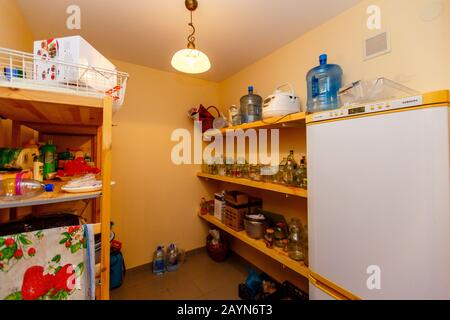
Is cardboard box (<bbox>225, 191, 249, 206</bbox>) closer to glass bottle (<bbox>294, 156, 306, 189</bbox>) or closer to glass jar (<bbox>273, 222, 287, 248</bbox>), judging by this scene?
glass jar (<bbox>273, 222, 287, 248</bbox>)

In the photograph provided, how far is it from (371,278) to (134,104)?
7.10 ft

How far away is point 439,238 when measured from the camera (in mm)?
600

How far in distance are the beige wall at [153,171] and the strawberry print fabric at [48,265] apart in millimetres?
1287

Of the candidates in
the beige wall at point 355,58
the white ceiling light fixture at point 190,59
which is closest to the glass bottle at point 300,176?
the beige wall at point 355,58

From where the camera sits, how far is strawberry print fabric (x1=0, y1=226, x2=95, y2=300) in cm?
56

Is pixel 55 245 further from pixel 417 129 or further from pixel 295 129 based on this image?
pixel 295 129

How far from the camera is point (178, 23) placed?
50.8 inches

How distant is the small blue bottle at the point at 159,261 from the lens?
1.91 m

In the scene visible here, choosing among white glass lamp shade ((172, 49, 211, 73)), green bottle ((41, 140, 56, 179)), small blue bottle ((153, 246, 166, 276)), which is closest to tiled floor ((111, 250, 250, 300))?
small blue bottle ((153, 246, 166, 276))

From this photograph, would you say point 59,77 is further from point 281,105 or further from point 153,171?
point 153,171

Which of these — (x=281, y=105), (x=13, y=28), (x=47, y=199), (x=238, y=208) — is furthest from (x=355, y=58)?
(x=13, y=28)

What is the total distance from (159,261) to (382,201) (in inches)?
78.4

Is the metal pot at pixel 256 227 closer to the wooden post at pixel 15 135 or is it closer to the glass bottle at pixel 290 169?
the glass bottle at pixel 290 169
